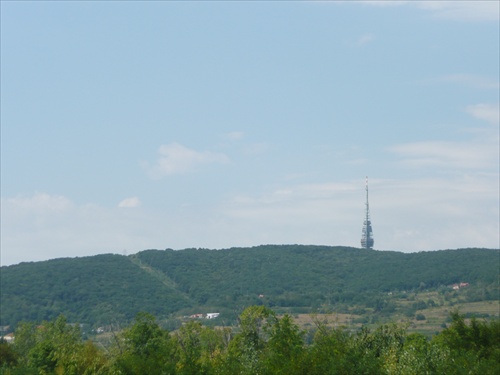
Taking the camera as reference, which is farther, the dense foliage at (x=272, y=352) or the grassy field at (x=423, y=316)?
the grassy field at (x=423, y=316)

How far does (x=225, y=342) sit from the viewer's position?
98.4 metres

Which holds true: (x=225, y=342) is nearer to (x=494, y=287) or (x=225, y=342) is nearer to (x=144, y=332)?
(x=144, y=332)

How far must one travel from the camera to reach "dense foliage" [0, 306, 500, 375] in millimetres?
56656

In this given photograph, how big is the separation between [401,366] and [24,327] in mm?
68244

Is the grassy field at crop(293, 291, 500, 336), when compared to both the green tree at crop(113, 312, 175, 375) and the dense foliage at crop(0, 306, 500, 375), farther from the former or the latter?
the green tree at crop(113, 312, 175, 375)

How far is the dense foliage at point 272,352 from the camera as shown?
56656 millimetres

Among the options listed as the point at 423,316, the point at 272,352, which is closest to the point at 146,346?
the point at 272,352

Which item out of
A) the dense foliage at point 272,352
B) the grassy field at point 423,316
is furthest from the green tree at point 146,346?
the grassy field at point 423,316

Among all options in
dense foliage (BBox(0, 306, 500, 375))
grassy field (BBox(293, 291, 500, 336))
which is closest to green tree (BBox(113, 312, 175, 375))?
dense foliage (BBox(0, 306, 500, 375))

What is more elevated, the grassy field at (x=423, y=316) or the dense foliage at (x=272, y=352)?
the grassy field at (x=423, y=316)

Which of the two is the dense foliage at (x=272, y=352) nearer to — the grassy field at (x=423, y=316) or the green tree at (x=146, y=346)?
the green tree at (x=146, y=346)

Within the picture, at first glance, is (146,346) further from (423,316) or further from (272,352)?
(423,316)

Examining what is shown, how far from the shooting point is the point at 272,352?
67500 millimetres

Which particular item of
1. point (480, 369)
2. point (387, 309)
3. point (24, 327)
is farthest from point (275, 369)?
point (387, 309)
